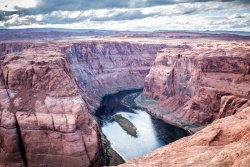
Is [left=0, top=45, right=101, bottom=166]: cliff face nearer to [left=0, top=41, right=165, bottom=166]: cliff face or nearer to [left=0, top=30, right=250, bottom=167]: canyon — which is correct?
[left=0, top=41, right=165, bottom=166]: cliff face

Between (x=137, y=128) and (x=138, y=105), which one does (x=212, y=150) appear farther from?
(x=138, y=105)

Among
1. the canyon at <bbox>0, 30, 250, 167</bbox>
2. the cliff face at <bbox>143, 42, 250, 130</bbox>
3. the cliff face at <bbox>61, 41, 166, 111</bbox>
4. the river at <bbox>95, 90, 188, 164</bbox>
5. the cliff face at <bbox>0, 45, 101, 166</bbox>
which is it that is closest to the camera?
the canyon at <bbox>0, 30, 250, 167</bbox>

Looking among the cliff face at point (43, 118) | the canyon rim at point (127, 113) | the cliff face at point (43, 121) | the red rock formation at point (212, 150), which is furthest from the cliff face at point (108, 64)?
the red rock formation at point (212, 150)

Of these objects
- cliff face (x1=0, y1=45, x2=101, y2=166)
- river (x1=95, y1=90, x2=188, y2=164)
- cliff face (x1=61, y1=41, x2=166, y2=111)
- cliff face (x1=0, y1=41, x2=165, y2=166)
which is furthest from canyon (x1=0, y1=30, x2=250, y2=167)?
cliff face (x1=61, y1=41, x2=166, y2=111)

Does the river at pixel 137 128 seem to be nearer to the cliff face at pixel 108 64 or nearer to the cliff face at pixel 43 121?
the cliff face at pixel 108 64

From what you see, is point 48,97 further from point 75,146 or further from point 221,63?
point 221,63

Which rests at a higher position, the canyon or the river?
the canyon
